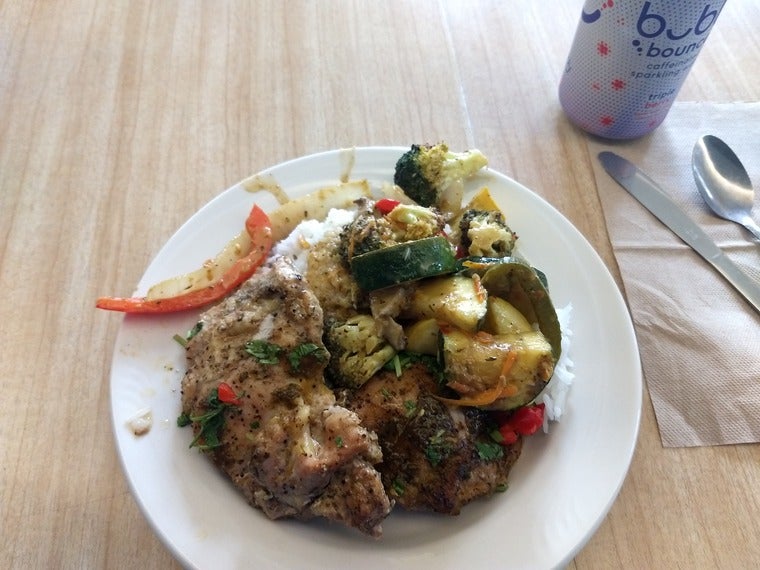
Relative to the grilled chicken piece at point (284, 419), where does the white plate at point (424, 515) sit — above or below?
below

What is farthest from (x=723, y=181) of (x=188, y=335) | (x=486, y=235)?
(x=188, y=335)

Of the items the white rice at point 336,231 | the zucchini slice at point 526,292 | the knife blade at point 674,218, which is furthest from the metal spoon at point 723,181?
the zucchini slice at point 526,292

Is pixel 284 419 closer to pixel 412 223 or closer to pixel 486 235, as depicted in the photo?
pixel 412 223

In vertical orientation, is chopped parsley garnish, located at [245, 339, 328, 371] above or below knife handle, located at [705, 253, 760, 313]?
above

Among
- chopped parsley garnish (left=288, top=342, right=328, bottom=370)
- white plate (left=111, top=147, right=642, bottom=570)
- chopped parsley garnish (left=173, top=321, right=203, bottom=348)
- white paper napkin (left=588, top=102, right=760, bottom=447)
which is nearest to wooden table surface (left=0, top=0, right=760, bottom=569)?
white paper napkin (left=588, top=102, right=760, bottom=447)

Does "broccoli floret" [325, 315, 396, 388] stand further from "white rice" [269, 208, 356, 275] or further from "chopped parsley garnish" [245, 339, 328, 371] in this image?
"white rice" [269, 208, 356, 275]

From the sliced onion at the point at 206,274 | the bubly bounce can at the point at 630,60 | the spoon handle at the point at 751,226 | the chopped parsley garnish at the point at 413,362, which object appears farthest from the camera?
the spoon handle at the point at 751,226

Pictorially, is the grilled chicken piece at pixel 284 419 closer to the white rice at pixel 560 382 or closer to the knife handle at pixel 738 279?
the white rice at pixel 560 382
